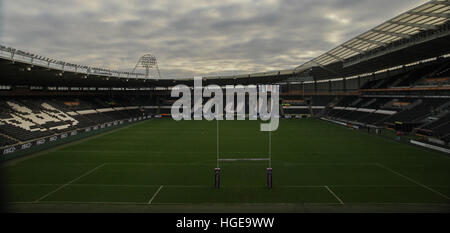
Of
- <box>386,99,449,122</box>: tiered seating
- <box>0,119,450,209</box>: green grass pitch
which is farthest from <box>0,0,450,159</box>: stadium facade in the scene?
<box>0,119,450,209</box>: green grass pitch

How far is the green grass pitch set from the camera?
41.7ft

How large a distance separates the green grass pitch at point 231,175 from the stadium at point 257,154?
85 millimetres

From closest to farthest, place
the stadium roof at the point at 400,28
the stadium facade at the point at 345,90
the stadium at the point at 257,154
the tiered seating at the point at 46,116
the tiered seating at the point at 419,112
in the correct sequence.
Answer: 1. the stadium at the point at 257,154
2. the stadium roof at the point at 400,28
3. the stadium facade at the point at 345,90
4. the tiered seating at the point at 46,116
5. the tiered seating at the point at 419,112

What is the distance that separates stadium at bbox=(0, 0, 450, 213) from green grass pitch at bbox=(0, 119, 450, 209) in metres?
0.08

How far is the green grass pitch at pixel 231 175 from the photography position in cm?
1272

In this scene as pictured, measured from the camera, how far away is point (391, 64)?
42375 mm

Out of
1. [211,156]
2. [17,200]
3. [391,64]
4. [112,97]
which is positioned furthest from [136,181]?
[112,97]

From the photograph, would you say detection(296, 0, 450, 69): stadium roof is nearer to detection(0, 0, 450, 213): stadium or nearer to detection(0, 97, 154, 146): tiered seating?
detection(0, 0, 450, 213): stadium

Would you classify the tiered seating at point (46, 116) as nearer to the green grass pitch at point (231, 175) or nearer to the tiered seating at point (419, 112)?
the green grass pitch at point (231, 175)

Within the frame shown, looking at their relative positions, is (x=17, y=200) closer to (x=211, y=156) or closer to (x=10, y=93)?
(x=211, y=156)

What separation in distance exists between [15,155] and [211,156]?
17165mm

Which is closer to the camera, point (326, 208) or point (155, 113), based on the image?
point (326, 208)

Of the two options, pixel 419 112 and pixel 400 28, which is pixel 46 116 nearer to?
pixel 400 28

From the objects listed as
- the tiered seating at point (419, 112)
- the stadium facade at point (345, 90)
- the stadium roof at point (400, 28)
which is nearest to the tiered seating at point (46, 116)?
the stadium facade at point (345, 90)
